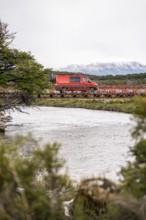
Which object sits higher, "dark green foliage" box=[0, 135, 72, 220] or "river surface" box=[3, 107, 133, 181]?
"dark green foliage" box=[0, 135, 72, 220]

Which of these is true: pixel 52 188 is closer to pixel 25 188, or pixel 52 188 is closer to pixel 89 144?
pixel 25 188

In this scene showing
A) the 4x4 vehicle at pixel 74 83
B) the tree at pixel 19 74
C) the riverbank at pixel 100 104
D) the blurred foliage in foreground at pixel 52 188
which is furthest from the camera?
the 4x4 vehicle at pixel 74 83

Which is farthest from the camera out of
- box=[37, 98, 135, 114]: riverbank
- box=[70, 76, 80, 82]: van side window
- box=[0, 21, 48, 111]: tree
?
box=[70, 76, 80, 82]: van side window

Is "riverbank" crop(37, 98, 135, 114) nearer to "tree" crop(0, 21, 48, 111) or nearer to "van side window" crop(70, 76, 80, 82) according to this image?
"van side window" crop(70, 76, 80, 82)

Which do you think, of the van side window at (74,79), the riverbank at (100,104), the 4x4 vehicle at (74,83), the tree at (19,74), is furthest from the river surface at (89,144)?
the van side window at (74,79)

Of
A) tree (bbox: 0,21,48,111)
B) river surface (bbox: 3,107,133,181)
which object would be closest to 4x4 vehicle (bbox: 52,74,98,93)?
river surface (bbox: 3,107,133,181)

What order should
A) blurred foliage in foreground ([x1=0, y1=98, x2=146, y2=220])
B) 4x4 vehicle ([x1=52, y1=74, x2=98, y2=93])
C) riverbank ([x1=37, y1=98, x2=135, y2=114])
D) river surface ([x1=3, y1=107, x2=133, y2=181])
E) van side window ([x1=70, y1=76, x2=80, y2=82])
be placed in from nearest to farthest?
blurred foliage in foreground ([x1=0, y1=98, x2=146, y2=220]) → river surface ([x1=3, y1=107, x2=133, y2=181]) → riverbank ([x1=37, y1=98, x2=135, y2=114]) → 4x4 vehicle ([x1=52, y1=74, x2=98, y2=93]) → van side window ([x1=70, y1=76, x2=80, y2=82])

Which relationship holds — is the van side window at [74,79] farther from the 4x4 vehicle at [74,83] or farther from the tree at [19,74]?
the tree at [19,74]

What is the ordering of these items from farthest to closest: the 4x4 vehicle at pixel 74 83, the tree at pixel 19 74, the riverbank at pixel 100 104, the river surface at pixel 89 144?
the 4x4 vehicle at pixel 74 83, the riverbank at pixel 100 104, the tree at pixel 19 74, the river surface at pixel 89 144

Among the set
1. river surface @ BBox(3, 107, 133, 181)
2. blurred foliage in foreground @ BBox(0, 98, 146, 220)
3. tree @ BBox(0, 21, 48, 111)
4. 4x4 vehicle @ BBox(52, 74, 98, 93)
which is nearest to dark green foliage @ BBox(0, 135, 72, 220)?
blurred foliage in foreground @ BBox(0, 98, 146, 220)

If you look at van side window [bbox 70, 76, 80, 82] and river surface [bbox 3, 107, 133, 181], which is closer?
river surface [bbox 3, 107, 133, 181]

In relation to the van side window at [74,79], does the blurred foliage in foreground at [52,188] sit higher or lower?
lower

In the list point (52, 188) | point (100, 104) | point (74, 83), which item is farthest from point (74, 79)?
point (52, 188)

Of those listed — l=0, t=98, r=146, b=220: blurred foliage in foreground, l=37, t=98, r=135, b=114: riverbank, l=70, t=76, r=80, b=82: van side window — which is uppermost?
l=70, t=76, r=80, b=82: van side window
